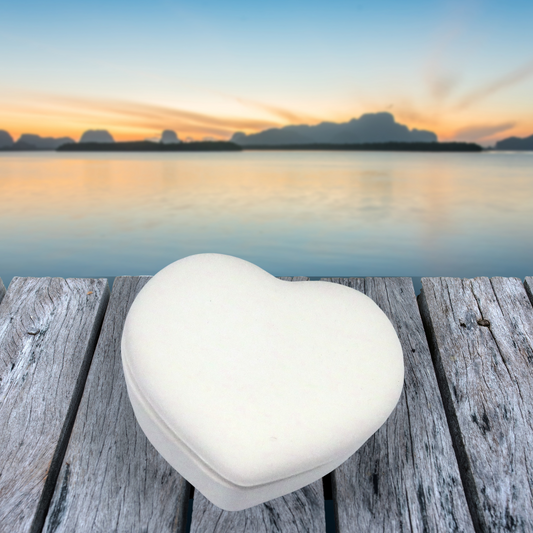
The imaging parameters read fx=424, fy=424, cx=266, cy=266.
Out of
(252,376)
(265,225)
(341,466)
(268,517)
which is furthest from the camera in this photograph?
(265,225)

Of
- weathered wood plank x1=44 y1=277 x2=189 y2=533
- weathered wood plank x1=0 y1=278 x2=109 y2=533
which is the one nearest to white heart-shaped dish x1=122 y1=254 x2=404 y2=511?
weathered wood plank x1=44 y1=277 x2=189 y2=533

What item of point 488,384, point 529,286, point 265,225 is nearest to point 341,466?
point 488,384

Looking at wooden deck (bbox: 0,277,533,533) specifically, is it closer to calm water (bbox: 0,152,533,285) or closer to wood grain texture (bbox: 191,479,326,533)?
wood grain texture (bbox: 191,479,326,533)

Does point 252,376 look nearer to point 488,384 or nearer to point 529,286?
point 488,384

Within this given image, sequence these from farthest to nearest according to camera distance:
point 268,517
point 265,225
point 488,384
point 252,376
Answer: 1. point 265,225
2. point 488,384
3. point 268,517
4. point 252,376

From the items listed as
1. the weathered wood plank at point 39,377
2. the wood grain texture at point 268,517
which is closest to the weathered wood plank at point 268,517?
the wood grain texture at point 268,517

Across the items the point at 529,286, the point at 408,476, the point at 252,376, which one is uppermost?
the point at 252,376

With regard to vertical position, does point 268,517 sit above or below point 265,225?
above

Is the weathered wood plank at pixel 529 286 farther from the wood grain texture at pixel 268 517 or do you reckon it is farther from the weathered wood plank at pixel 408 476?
the wood grain texture at pixel 268 517
